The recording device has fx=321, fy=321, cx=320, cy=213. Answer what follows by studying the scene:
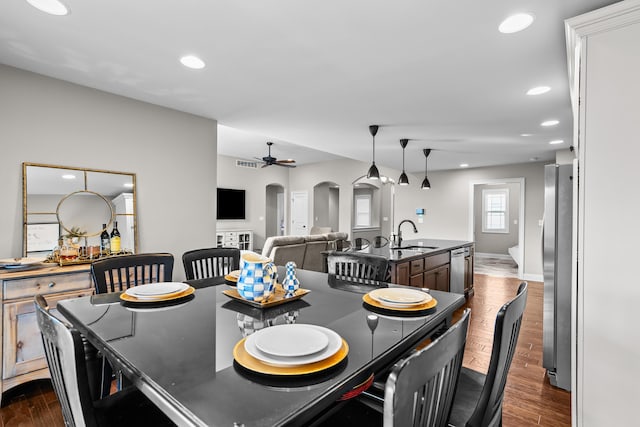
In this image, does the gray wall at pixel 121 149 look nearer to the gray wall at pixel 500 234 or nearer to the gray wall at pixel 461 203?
the gray wall at pixel 461 203

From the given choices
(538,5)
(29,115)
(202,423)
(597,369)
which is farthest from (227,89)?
(597,369)

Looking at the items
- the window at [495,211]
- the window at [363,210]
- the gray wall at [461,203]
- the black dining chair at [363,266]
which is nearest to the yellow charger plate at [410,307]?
the black dining chair at [363,266]

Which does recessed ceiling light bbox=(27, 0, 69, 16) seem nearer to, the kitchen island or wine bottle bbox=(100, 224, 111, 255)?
wine bottle bbox=(100, 224, 111, 255)

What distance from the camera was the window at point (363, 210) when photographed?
445 inches

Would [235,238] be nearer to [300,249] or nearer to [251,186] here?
[251,186]

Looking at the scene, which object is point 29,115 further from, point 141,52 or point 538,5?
point 538,5

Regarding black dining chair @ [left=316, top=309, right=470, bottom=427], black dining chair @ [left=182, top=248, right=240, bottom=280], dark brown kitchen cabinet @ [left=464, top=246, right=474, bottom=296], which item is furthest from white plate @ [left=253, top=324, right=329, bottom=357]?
dark brown kitchen cabinet @ [left=464, top=246, right=474, bottom=296]

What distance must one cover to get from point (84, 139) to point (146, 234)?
1.01 metres

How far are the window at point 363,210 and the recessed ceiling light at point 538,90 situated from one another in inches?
331

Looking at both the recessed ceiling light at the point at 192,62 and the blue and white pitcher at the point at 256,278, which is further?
the recessed ceiling light at the point at 192,62

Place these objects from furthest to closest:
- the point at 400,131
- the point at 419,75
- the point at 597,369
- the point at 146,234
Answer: the point at 400,131, the point at 146,234, the point at 419,75, the point at 597,369

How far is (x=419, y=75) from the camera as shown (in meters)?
2.53

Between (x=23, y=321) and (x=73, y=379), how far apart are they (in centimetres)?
196

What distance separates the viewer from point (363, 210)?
11484mm
